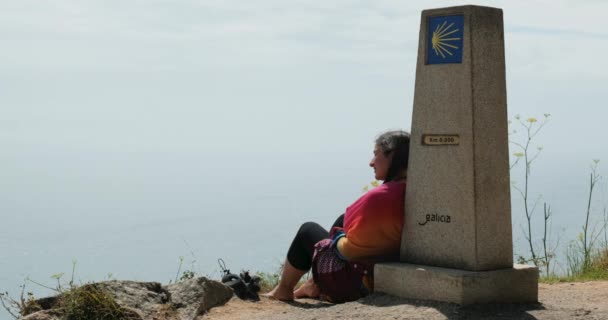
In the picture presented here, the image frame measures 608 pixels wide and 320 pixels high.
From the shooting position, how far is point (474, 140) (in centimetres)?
759

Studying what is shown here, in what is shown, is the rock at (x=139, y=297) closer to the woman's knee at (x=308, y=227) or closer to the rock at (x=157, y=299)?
the rock at (x=157, y=299)

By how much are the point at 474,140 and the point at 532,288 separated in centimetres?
138

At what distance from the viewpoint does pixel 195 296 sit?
28.6ft

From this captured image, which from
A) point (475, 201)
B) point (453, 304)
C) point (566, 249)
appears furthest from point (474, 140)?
point (566, 249)

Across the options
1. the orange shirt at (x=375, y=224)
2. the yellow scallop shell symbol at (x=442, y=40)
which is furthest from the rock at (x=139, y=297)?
the yellow scallop shell symbol at (x=442, y=40)

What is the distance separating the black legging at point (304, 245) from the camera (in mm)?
8914

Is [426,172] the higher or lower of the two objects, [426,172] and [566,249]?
the higher

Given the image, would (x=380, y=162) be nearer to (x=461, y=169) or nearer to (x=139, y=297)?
(x=461, y=169)

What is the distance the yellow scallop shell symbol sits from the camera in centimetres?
774

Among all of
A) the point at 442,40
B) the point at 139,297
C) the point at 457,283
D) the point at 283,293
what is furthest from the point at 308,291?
the point at 442,40

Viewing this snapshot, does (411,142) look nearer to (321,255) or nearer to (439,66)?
(439,66)

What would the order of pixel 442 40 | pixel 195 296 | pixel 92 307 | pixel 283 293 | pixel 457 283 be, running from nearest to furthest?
pixel 457 283 → pixel 442 40 → pixel 92 307 → pixel 195 296 → pixel 283 293

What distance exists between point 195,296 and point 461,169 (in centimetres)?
276

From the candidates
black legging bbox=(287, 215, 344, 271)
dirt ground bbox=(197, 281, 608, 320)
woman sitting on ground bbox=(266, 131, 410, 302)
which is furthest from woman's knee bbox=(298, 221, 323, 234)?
dirt ground bbox=(197, 281, 608, 320)
